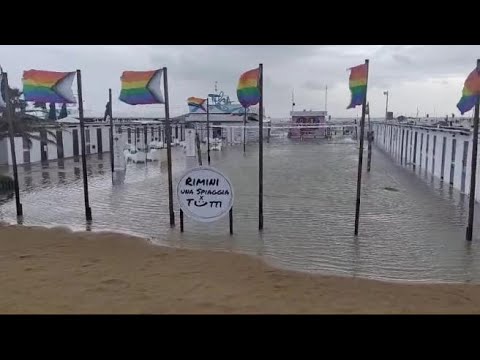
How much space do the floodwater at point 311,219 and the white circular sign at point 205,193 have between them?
0.67 m

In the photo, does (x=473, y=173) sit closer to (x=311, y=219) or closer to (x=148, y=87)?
(x=311, y=219)

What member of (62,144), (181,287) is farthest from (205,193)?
(62,144)

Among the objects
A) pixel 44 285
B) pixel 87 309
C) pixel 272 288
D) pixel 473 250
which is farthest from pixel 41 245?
pixel 473 250

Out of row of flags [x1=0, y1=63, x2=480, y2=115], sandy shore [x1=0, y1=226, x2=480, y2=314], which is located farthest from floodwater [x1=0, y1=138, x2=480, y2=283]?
row of flags [x1=0, y1=63, x2=480, y2=115]

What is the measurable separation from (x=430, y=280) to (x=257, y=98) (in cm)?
549

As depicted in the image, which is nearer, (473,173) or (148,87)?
(473,173)

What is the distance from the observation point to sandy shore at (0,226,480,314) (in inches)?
221

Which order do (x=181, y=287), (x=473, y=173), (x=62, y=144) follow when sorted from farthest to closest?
(x=62, y=144)
(x=473, y=173)
(x=181, y=287)

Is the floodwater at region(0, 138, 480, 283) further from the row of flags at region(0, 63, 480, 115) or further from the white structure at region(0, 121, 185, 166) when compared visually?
the white structure at region(0, 121, 185, 166)

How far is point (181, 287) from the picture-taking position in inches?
251

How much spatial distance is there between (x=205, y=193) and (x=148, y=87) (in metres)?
3.07

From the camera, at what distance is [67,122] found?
103 feet

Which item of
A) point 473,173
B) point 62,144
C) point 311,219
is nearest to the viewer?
point 473,173

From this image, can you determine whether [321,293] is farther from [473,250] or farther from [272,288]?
[473,250]
